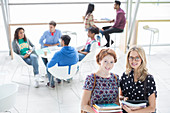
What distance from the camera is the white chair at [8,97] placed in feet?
10.2

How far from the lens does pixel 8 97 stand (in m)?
3.13

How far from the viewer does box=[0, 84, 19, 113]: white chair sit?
3.11m

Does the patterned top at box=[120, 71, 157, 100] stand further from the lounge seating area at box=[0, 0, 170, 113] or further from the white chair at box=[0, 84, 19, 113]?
the white chair at box=[0, 84, 19, 113]

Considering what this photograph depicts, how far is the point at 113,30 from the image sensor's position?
6.50 metres

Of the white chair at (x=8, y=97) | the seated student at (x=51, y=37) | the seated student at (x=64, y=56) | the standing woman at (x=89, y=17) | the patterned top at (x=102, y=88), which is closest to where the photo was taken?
the patterned top at (x=102, y=88)

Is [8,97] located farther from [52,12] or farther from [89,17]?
[52,12]

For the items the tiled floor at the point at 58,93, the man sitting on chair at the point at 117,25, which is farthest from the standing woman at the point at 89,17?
the tiled floor at the point at 58,93

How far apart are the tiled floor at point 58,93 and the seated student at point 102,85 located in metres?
1.83

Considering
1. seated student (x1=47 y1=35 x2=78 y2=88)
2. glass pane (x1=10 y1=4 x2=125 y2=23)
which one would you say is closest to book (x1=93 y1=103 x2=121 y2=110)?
seated student (x1=47 y1=35 x2=78 y2=88)

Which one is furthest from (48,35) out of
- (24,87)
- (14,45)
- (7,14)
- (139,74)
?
(139,74)

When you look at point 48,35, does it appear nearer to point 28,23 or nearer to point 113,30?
point 28,23

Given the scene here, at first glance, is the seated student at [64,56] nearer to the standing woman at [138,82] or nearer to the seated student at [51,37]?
the seated student at [51,37]

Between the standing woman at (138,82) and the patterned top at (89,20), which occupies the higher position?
the patterned top at (89,20)

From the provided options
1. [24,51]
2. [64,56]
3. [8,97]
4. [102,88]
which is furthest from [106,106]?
[24,51]
